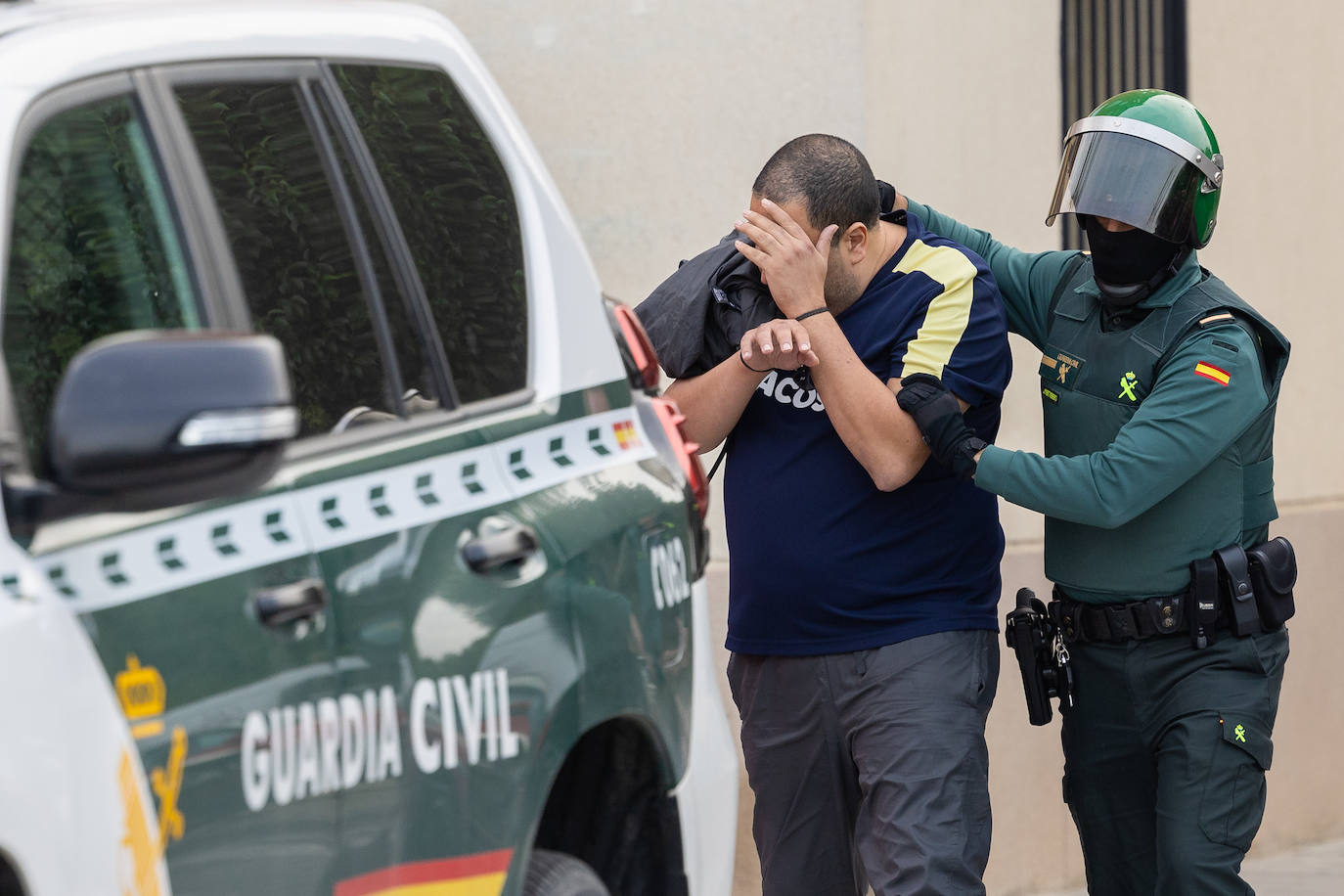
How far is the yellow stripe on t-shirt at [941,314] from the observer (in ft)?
12.6

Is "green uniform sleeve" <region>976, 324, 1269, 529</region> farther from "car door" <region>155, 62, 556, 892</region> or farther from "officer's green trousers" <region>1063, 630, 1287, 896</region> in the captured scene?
"car door" <region>155, 62, 556, 892</region>

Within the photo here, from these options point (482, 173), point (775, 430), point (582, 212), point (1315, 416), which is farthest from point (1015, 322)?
point (1315, 416)

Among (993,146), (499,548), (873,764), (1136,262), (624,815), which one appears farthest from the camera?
(993,146)

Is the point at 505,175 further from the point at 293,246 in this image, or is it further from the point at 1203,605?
the point at 1203,605

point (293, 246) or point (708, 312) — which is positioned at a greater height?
point (293, 246)

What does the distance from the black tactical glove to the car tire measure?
140cm

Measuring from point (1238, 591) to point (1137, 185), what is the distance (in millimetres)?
871

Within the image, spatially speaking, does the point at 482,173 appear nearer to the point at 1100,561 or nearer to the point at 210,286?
the point at 210,286

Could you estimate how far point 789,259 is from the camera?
3.79 meters

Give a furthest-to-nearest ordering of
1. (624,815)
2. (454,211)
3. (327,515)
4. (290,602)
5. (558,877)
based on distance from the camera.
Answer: (624,815)
(454,211)
(558,877)
(327,515)
(290,602)

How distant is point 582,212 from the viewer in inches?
216

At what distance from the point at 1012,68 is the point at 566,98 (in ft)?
5.04

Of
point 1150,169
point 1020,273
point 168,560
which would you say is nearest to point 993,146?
point 1020,273

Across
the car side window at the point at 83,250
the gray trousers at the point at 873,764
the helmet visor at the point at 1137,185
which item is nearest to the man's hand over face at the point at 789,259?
the helmet visor at the point at 1137,185
